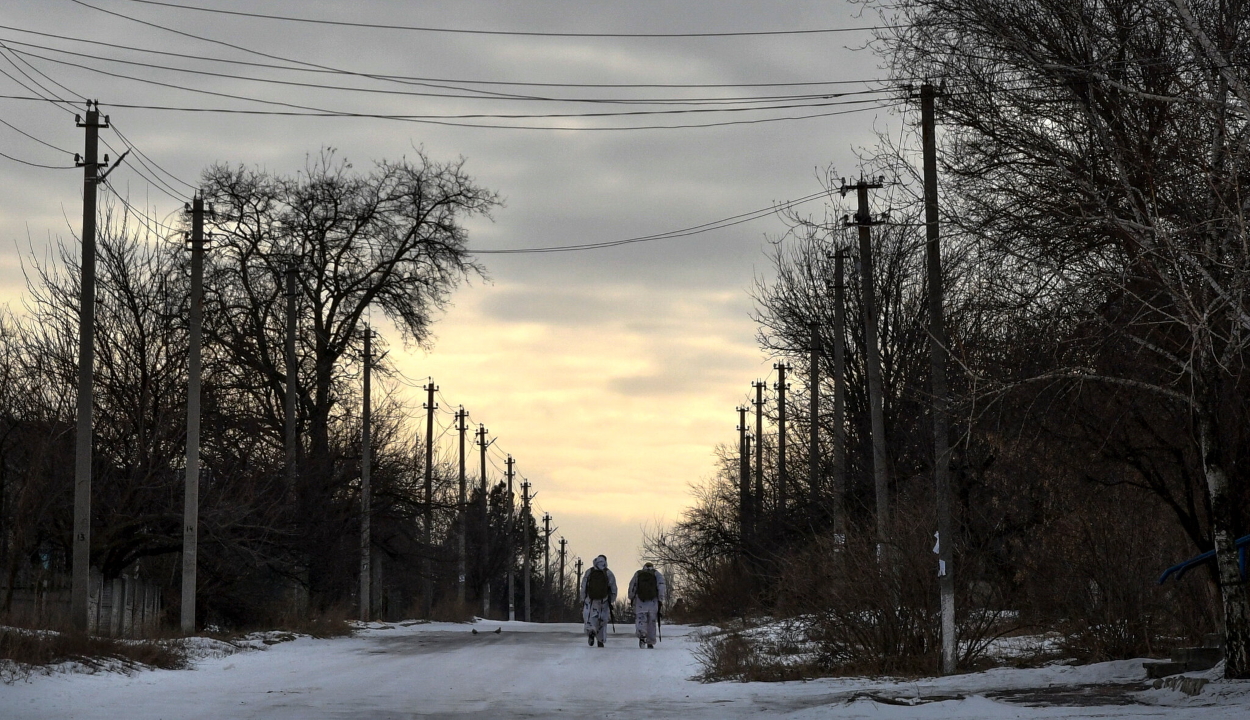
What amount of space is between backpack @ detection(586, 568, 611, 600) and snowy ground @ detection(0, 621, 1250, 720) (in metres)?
6.99

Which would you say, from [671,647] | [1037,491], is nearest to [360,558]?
[671,647]

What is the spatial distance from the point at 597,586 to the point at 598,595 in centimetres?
21

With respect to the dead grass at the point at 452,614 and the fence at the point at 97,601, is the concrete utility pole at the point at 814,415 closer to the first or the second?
the dead grass at the point at 452,614

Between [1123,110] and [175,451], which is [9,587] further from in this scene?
[1123,110]

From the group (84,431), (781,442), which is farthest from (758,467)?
(84,431)

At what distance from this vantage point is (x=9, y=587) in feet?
78.1

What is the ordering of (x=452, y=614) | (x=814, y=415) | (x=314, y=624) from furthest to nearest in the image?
(x=452, y=614) < (x=814, y=415) < (x=314, y=624)

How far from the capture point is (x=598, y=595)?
28297mm

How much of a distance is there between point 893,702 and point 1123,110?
6073 mm

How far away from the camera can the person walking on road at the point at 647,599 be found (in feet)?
88.0

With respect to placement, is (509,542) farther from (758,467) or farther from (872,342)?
(872,342)

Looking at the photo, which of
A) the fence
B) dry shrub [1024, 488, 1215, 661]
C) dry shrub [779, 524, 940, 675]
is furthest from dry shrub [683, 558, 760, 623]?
dry shrub [1024, 488, 1215, 661]

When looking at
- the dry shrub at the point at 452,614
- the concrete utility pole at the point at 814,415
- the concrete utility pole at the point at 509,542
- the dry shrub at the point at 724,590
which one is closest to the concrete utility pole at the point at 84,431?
the dry shrub at the point at 724,590

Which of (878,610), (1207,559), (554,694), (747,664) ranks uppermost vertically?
(1207,559)
